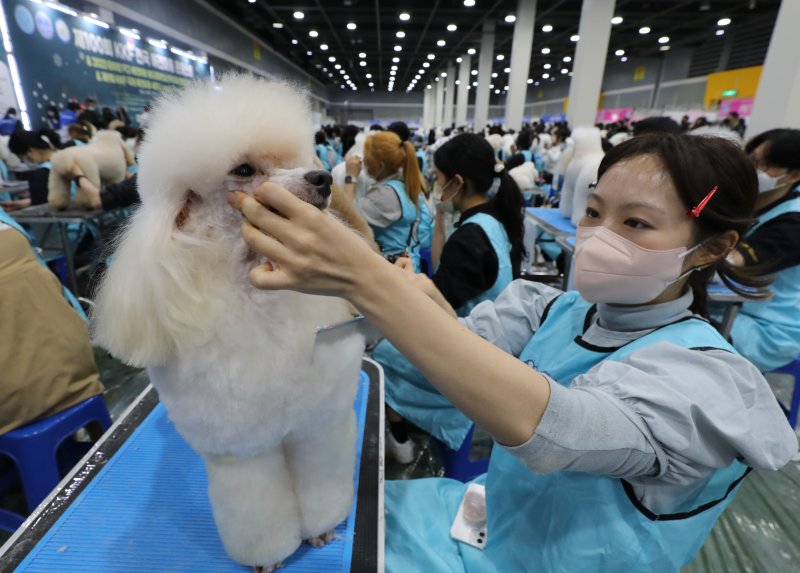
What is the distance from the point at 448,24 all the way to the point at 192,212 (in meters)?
13.1

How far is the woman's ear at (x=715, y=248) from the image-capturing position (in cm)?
80

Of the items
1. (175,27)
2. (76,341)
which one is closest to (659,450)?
(76,341)

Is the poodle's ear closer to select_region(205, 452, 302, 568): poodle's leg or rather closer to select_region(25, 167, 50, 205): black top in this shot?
select_region(205, 452, 302, 568): poodle's leg

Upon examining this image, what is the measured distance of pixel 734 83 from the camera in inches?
474

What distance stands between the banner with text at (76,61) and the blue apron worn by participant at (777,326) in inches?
253

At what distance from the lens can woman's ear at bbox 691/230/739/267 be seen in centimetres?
80

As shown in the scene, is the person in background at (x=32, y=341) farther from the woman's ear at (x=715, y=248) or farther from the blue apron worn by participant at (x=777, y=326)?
the blue apron worn by participant at (x=777, y=326)

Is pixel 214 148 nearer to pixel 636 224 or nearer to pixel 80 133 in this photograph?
pixel 636 224

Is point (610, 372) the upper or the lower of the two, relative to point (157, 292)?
lower

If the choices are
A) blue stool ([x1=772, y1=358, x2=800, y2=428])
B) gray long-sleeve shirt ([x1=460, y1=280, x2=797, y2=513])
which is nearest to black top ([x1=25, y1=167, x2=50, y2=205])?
gray long-sleeve shirt ([x1=460, y1=280, x2=797, y2=513])

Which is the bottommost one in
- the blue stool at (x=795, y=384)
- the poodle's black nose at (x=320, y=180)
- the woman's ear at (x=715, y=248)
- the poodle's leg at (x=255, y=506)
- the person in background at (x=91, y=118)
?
the blue stool at (x=795, y=384)

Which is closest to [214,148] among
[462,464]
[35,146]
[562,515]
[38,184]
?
[562,515]

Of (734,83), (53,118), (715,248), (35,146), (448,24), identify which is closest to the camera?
(715,248)

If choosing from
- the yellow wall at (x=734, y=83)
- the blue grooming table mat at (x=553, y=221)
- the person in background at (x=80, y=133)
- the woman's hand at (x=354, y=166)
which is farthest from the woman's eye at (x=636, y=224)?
the yellow wall at (x=734, y=83)
